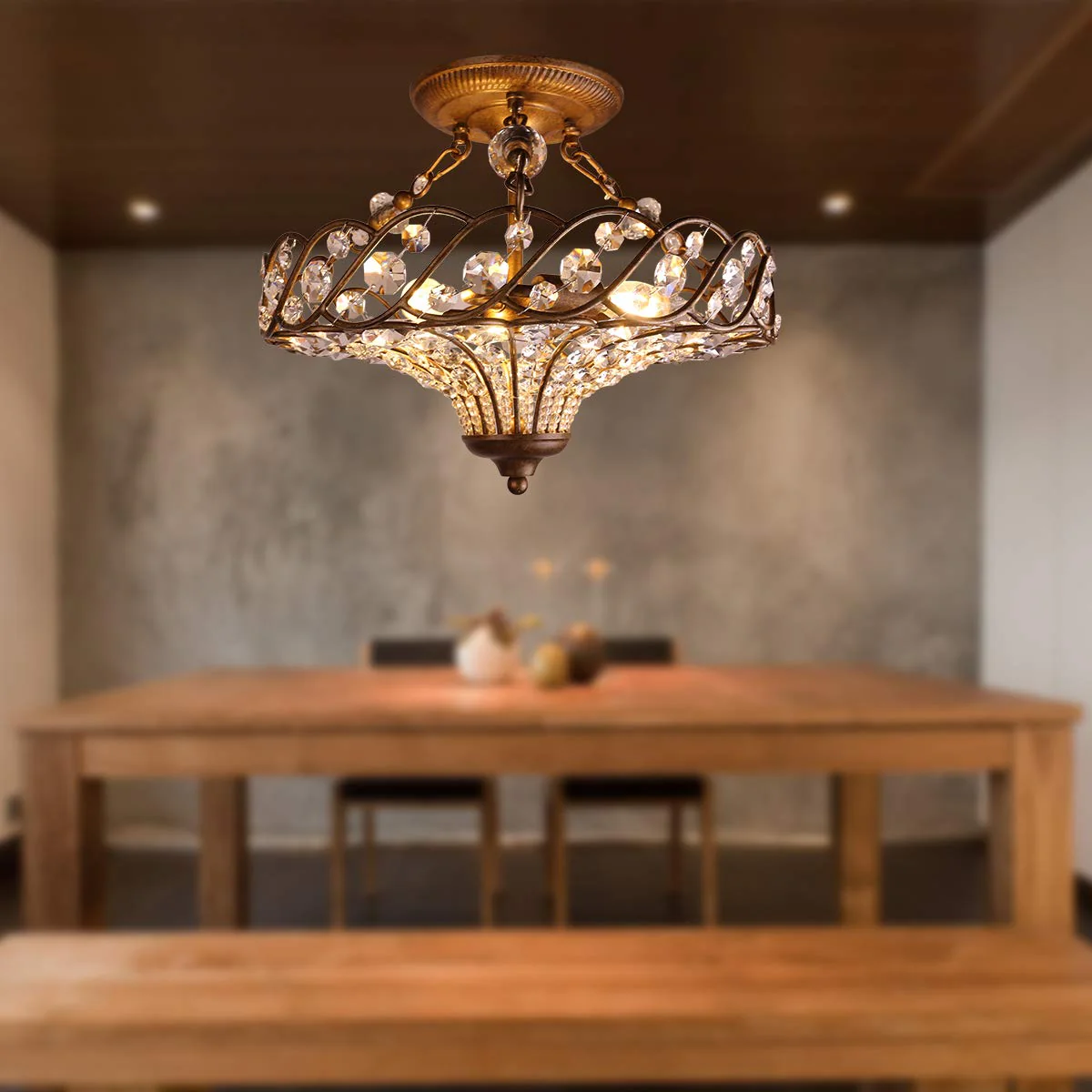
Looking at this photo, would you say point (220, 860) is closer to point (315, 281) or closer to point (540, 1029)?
point (540, 1029)

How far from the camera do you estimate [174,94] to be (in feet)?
10.2

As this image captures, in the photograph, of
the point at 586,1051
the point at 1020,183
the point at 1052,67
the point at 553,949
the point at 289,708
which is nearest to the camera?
the point at 586,1051

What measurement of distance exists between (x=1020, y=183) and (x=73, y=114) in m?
3.03

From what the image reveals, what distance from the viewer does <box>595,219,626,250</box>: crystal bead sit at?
3.73ft

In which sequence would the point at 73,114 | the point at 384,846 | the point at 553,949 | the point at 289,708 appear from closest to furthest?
the point at 553,949
the point at 289,708
the point at 73,114
the point at 384,846

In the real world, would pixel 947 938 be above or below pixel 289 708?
below

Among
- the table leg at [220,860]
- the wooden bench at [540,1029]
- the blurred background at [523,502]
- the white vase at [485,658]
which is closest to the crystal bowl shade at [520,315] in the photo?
the wooden bench at [540,1029]

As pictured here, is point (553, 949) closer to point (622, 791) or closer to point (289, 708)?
point (289, 708)

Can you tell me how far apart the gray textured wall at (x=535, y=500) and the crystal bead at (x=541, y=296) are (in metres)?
3.70

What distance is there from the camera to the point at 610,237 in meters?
1.15

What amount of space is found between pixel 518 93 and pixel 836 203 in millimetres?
3306

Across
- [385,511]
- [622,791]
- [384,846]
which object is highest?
[385,511]

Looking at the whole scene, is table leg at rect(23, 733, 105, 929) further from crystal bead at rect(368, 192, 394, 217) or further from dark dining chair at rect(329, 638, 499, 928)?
crystal bead at rect(368, 192, 394, 217)

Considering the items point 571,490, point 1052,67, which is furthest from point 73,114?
point 1052,67
